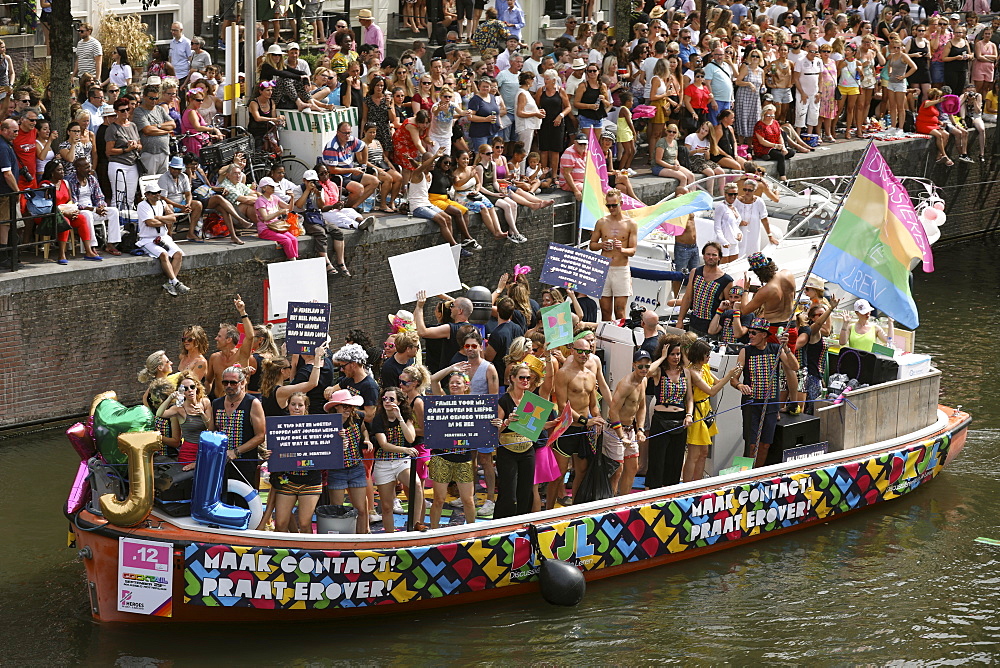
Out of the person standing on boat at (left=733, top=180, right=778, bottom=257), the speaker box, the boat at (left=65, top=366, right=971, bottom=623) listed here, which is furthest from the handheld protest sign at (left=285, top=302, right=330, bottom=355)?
the person standing on boat at (left=733, top=180, right=778, bottom=257)

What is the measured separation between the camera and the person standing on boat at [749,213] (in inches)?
696

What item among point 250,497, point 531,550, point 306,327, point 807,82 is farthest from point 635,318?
point 807,82

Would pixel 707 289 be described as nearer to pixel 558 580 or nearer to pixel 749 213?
pixel 558 580

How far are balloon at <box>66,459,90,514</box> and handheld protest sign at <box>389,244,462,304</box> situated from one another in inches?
179

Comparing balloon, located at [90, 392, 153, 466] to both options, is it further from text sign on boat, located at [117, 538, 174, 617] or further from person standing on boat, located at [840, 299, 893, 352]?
person standing on boat, located at [840, 299, 893, 352]

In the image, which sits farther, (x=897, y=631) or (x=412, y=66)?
(x=412, y=66)

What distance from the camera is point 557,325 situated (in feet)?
40.4

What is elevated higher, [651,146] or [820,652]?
[651,146]

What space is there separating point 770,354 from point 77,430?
5.45 m

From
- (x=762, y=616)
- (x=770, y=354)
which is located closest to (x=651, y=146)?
(x=770, y=354)

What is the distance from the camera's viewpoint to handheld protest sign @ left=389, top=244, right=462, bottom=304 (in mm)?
14984

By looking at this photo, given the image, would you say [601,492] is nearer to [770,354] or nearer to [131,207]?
[770,354]

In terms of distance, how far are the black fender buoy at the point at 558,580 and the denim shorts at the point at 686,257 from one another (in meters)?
6.47

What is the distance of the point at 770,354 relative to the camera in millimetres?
12820
